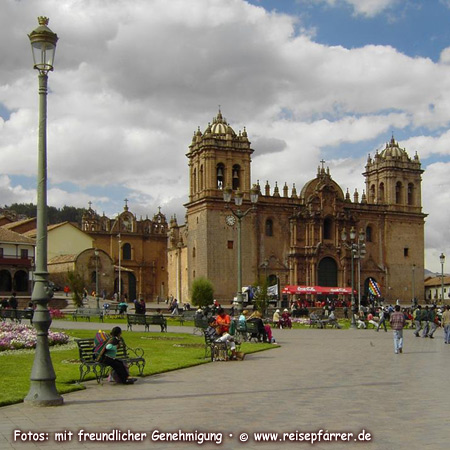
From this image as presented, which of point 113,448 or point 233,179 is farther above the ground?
point 233,179

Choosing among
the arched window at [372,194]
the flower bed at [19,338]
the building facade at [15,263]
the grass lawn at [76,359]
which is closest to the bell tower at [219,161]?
the building facade at [15,263]

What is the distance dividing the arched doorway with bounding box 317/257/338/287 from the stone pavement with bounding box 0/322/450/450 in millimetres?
49125

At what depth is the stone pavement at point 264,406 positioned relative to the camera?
8.93 meters

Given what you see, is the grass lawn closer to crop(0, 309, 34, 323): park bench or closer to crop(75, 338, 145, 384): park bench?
crop(75, 338, 145, 384): park bench

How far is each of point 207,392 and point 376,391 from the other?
2.96m

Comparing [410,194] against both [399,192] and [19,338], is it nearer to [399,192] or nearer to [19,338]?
[399,192]

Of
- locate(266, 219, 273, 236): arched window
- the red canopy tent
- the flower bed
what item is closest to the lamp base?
the flower bed

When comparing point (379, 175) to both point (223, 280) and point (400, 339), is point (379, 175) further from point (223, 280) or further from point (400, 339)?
point (400, 339)

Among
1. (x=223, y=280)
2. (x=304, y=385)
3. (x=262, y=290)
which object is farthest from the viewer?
(x=223, y=280)

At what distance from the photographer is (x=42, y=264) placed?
11289 mm

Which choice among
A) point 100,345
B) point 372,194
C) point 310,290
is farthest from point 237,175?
point 100,345

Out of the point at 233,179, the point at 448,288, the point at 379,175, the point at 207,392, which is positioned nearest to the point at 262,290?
the point at 233,179

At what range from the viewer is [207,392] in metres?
12.7

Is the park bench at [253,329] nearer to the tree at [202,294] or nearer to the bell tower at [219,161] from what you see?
the tree at [202,294]
